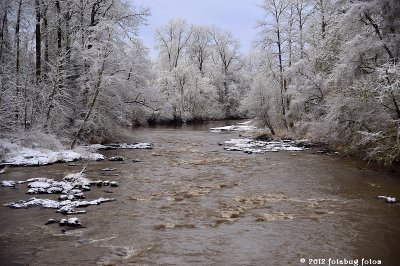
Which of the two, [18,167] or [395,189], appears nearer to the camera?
[395,189]

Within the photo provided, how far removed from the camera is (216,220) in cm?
1104

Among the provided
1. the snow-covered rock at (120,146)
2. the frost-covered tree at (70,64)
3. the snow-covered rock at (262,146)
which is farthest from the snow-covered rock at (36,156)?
the snow-covered rock at (262,146)

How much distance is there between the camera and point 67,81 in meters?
26.1

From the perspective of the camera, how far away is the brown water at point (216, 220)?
28.3 ft

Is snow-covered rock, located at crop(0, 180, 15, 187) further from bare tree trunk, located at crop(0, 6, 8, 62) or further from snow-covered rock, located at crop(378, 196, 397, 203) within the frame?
bare tree trunk, located at crop(0, 6, 8, 62)

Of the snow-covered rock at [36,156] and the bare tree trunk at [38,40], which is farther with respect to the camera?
the bare tree trunk at [38,40]

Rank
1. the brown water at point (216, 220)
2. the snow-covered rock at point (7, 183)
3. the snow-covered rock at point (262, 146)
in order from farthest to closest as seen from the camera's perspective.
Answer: the snow-covered rock at point (262, 146), the snow-covered rock at point (7, 183), the brown water at point (216, 220)

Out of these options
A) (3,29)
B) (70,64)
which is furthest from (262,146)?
(3,29)

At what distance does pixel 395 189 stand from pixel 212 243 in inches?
344

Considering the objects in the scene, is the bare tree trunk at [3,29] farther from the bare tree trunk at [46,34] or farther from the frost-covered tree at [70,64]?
the bare tree trunk at [46,34]

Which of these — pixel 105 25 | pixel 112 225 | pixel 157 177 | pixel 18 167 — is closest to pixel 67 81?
pixel 105 25

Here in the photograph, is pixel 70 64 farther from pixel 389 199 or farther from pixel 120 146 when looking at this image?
pixel 389 199

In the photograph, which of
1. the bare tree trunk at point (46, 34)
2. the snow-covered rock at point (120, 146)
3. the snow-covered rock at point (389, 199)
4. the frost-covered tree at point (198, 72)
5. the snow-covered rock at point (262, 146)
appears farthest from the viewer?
the frost-covered tree at point (198, 72)

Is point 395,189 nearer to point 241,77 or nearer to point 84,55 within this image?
point 84,55
